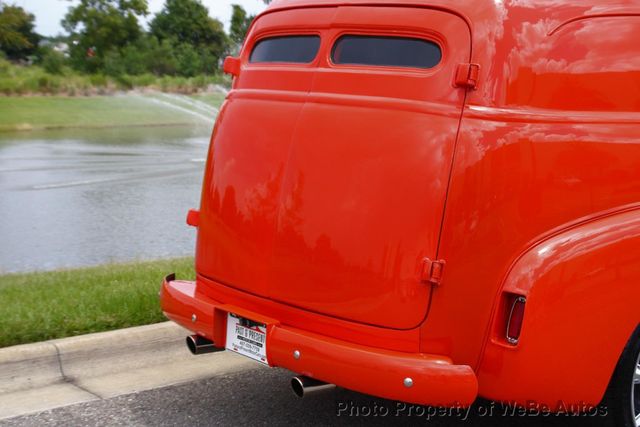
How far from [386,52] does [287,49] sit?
65 centimetres

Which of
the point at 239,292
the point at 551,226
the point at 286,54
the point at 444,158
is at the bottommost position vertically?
the point at 239,292

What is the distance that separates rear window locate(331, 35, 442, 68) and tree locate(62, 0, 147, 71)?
24874 mm

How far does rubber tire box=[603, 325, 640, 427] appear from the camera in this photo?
12.5 ft

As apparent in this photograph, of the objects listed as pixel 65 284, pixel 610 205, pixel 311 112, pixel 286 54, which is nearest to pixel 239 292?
pixel 311 112

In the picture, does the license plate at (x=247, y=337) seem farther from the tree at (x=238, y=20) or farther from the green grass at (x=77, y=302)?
the tree at (x=238, y=20)

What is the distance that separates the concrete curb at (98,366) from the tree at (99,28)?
23803mm

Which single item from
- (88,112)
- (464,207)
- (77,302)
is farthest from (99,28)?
(464,207)

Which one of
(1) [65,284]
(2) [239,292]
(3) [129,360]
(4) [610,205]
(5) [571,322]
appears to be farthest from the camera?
(1) [65,284]

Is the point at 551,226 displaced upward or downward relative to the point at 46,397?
upward

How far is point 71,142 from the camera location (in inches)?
781

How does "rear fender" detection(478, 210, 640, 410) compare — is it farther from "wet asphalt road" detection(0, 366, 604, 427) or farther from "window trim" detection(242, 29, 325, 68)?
"window trim" detection(242, 29, 325, 68)

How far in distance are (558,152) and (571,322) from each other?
723 mm

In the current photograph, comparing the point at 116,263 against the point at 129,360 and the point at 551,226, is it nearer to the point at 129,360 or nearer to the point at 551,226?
the point at 129,360

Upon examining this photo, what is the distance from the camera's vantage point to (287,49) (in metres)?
4.38
